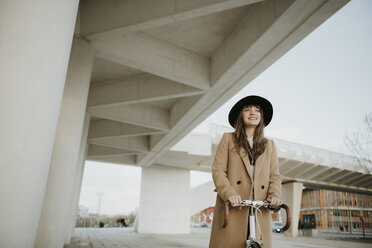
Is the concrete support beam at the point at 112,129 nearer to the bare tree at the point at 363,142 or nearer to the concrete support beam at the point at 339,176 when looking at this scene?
the bare tree at the point at 363,142

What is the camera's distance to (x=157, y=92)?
12.0 metres

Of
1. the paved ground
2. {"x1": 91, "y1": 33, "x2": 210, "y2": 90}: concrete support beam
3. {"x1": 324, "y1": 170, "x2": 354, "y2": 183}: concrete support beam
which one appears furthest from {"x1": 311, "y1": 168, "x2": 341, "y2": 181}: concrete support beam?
{"x1": 91, "y1": 33, "x2": 210, "y2": 90}: concrete support beam

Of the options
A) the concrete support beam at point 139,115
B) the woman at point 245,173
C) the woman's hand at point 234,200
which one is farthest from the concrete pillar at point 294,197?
the woman's hand at point 234,200

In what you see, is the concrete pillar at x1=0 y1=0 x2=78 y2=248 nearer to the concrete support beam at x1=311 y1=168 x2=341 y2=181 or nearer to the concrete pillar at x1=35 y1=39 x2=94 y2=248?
the concrete pillar at x1=35 y1=39 x2=94 y2=248

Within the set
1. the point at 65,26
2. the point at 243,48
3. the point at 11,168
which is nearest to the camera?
the point at 11,168

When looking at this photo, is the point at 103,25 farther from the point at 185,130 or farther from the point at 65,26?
the point at 185,130

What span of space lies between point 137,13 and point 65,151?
4090 millimetres

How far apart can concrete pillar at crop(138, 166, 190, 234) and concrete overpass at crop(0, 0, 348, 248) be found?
32.0ft

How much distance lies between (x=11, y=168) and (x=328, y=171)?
3465cm

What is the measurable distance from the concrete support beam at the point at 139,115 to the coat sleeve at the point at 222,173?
12315mm

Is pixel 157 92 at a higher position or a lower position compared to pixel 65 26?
higher

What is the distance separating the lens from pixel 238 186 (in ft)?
8.57

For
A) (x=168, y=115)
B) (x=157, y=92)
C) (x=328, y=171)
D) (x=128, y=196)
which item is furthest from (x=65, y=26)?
(x=128, y=196)

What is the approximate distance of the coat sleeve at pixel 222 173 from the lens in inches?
94.2
